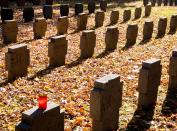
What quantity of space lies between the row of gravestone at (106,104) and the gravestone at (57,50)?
335 cm

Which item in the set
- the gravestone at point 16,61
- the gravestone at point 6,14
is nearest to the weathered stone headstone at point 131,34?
the gravestone at point 16,61

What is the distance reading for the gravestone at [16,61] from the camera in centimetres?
899

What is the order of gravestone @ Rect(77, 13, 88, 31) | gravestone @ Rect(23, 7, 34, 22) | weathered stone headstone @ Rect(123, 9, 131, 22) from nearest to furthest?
gravestone @ Rect(77, 13, 88, 31) → gravestone @ Rect(23, 7, 34, 22) → weathered stone headstone @ Rect(123, 9, 131, 22)

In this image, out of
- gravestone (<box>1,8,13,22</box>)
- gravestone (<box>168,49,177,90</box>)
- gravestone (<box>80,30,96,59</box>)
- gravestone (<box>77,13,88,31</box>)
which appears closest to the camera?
gravestone (<box>168,49,177,90</box>)

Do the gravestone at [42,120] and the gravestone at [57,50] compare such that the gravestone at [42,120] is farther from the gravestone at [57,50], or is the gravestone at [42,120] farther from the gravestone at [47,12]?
the gravestone at [47,12]

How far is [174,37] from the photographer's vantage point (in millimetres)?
14656

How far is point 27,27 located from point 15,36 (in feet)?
8.58

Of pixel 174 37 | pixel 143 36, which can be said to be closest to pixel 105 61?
pixel 143 36

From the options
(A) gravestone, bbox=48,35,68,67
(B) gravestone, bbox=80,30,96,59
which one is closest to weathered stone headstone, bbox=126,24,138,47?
(B) gravestone, bbox=80,30,96,59

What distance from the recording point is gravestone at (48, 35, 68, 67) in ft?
33.7

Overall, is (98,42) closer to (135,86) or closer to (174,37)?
(174,37)

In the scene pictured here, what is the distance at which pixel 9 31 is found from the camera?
43.9 ft

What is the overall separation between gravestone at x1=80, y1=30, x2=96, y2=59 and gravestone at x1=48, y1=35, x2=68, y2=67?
35.6 inches

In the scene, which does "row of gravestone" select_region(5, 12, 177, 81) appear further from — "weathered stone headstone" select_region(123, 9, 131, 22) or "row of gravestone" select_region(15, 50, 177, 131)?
"weathered stone headstone" select_region(123, 9, 131, 22)
